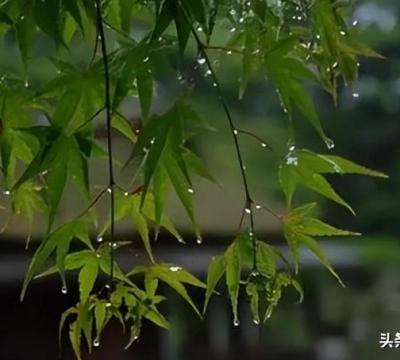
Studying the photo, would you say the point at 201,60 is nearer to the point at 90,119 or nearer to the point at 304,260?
the point at 90,119

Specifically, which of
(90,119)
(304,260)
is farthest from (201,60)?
(304,260)

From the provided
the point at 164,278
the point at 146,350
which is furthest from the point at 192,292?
the point at 164,278

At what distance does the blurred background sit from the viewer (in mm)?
1035
